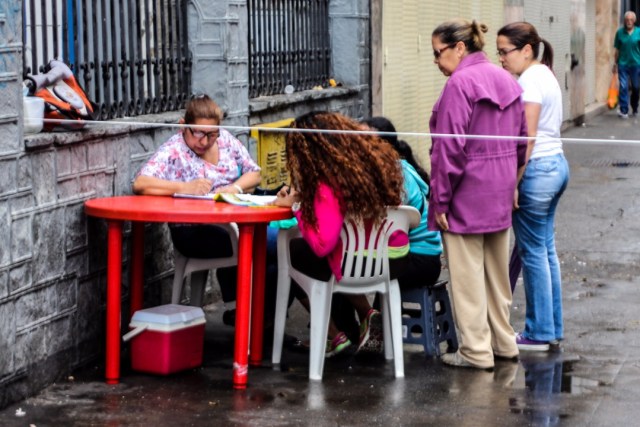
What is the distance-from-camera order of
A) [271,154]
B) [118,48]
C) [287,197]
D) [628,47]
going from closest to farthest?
[287,197], [118,48], [271,154], [628,47]

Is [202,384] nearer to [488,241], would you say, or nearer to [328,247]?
[328,247]

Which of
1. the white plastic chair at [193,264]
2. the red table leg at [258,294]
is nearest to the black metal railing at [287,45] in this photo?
the white plastic chair at [193,264]

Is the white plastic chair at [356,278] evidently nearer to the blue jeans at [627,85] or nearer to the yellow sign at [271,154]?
the yellow sign at [271,154]

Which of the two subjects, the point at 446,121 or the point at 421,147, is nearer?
the point at 446,121

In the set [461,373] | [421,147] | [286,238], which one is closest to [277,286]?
[286,238]

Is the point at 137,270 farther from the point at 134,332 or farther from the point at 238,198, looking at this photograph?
the point at 238,198

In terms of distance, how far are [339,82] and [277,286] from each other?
489 cm

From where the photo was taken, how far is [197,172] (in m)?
7.71

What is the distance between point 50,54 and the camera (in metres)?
7.36

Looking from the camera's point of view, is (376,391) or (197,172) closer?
(376,391)

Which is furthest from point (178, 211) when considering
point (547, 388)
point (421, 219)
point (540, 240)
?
point (540, 240)

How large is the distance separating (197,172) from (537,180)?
187 cm

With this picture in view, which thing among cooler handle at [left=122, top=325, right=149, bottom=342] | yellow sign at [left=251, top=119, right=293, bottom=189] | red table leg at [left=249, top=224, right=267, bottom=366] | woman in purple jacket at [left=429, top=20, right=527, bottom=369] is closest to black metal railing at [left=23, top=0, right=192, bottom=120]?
yellow sign at [left=251, top=119, right=293, bottom=189]

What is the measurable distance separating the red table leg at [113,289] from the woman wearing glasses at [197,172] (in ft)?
2.15
